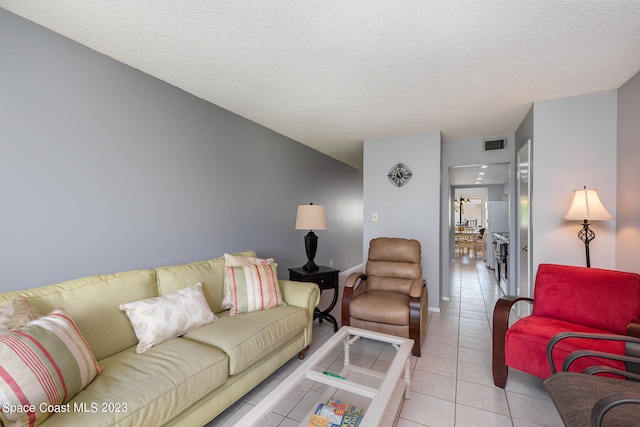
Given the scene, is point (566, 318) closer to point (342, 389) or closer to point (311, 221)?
point (342, 389)

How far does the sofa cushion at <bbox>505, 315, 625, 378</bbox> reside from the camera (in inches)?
64.6

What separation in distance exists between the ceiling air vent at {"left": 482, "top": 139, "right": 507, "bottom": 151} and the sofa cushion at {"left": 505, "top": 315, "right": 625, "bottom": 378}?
8.73 feet

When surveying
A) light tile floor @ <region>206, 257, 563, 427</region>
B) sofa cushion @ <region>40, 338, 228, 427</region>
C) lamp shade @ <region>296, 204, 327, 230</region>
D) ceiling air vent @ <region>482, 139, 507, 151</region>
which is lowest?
light tile floor @ <region>206, 257, 563, 427</region>

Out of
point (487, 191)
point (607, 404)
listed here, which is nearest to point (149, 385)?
point (607, 404)

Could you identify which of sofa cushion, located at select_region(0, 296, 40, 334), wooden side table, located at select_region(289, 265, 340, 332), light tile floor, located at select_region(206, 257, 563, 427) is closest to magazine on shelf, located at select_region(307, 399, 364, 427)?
light tile floor, located at select_region(206, 257, 563, 427)

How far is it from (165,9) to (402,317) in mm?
2752

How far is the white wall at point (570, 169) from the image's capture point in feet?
8.41

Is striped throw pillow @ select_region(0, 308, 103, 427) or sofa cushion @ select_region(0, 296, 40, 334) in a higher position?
sofa cushion @ select_region(0, 296, 40, 334)

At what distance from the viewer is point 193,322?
1899mm

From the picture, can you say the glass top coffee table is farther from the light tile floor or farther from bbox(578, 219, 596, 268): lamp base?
bbox(578, 219, 596, 268): lamp base

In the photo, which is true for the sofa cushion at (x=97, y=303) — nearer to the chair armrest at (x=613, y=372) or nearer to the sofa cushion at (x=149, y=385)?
the sofa cushion at (x=149, y=385)

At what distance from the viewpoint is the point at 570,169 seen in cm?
268

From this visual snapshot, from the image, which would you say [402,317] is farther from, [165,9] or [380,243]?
[165,9]

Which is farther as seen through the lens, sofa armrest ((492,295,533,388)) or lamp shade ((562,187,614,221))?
lamp shade ((562,187,614,221))
